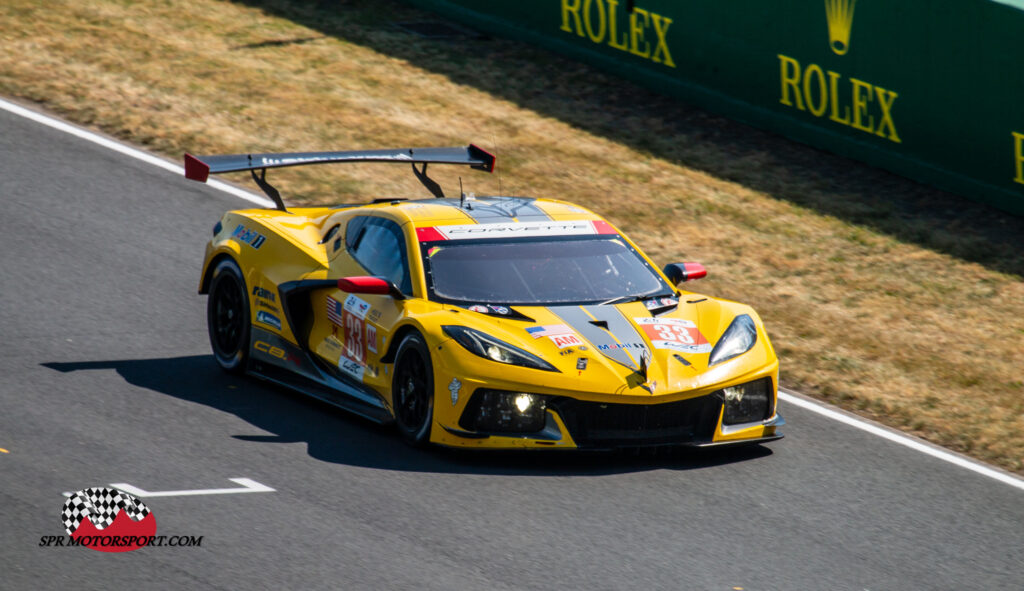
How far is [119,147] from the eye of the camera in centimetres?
1469

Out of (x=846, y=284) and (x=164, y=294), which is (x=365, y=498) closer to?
(x=164, y=294)

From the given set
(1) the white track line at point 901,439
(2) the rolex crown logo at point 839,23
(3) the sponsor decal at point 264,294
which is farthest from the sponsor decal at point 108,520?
(2) the rolex crown logo at point 839,23

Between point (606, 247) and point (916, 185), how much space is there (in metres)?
6.48

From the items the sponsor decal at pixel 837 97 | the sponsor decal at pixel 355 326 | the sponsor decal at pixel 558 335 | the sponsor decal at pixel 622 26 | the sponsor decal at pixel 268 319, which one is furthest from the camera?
the sponsor decal at pixel 622 26

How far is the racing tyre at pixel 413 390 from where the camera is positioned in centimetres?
820

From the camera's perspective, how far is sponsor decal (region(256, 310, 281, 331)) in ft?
31.4

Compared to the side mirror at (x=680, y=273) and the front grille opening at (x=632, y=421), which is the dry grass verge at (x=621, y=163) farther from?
the front grille opening at (x=632, y=421)

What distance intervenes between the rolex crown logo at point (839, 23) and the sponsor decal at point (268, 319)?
7744 millimetres

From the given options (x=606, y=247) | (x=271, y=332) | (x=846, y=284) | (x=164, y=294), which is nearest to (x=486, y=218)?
(x=606, y=247)

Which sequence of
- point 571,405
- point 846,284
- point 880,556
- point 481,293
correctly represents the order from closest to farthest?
point 880,556, point 571,405, point 481,293, point 846,284

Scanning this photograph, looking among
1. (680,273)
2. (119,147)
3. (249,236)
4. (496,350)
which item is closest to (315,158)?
(249,236)

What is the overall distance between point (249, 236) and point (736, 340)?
3.56m

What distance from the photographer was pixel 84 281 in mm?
11398

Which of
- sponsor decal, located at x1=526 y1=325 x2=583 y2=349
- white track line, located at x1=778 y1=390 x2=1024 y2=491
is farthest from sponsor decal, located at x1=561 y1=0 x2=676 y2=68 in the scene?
sponsor decal, located at x1=526 y1=325 x2=583 y2=349
